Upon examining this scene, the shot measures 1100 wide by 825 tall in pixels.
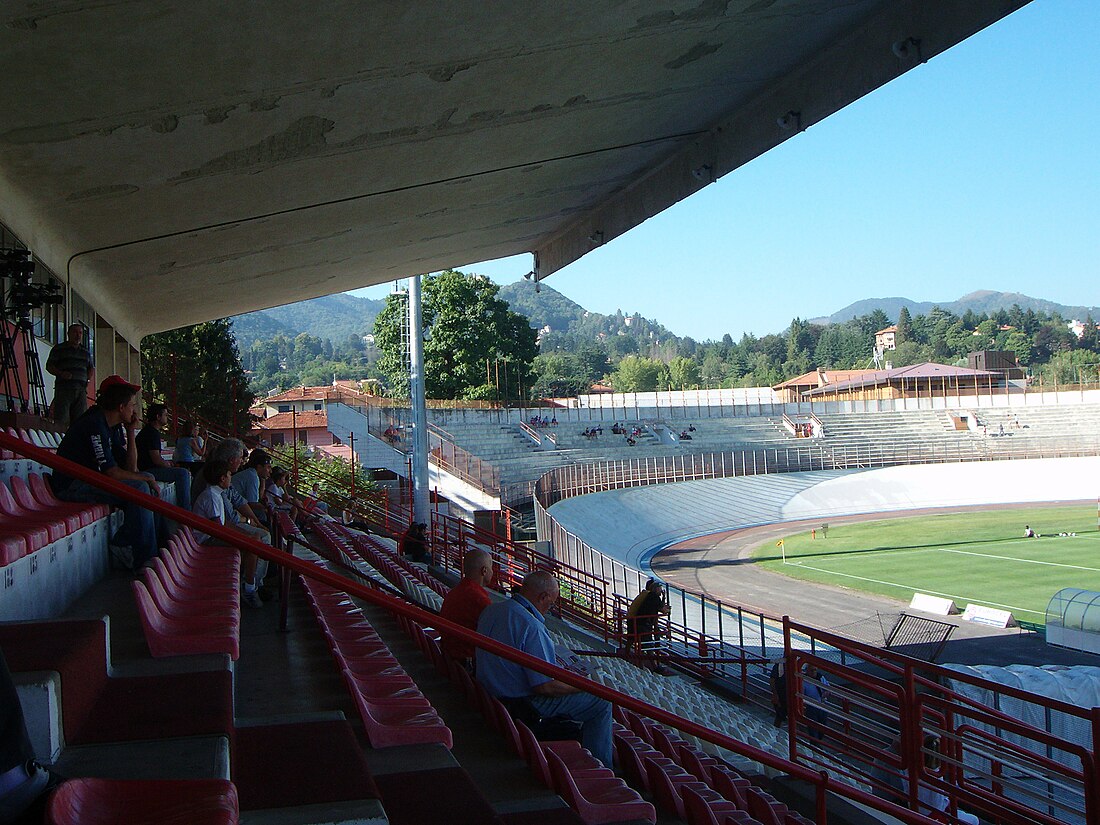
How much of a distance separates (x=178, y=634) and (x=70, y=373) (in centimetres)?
488

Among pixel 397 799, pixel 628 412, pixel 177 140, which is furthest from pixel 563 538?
pixel 628 412

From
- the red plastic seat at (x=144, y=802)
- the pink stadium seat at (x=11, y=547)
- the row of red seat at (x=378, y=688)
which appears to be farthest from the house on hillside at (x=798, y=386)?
the red plastic seat at (x=144, y=802)

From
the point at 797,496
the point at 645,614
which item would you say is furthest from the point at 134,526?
the point at 797,496

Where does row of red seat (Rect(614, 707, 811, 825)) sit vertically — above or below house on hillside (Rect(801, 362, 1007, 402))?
below

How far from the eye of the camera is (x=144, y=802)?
1819 millimetres

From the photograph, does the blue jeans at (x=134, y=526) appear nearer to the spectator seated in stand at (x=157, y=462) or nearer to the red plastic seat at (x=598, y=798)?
the spectator seated in stand at (x=157, y=462)

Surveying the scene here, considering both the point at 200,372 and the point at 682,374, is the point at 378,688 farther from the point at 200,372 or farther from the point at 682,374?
the point at 682,374

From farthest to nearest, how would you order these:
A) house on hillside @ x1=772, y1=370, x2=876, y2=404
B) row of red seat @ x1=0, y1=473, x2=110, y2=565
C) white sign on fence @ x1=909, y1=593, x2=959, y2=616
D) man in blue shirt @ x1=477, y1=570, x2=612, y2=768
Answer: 1. house on hillside @ x1=772, y1=370, x2=876, y2=404
2. white sign on fence @ x1=909, y1=593, x2=959, y2=616
3. man in blue shirt @ x1=477, y1=570, x2=612, y2=768
4. row of red seat @ x1=0, y1=473, x2=110, y2=565

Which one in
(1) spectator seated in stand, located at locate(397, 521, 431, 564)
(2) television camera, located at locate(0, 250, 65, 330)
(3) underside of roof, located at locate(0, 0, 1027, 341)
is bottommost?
(1) spectator seated in stand, located at locate(397, 521, 431, 564)

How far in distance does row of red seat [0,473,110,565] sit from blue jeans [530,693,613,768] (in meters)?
2.15

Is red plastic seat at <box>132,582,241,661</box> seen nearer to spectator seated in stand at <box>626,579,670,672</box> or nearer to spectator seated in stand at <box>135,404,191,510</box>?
spectator seated in stand at <box>135,404,191,510</box>

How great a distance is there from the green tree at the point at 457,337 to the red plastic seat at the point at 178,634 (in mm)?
54085

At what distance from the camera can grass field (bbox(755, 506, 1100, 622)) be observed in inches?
991

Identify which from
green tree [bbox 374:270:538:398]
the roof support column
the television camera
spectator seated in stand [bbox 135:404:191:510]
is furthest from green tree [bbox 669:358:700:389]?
spectator seated in stand [bbox 135:404:191:510]
